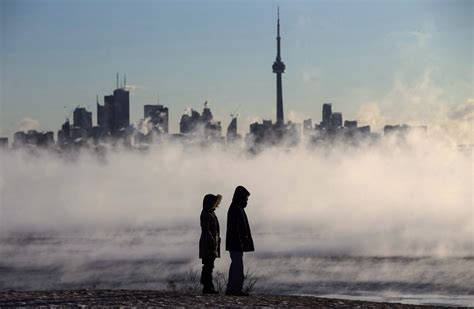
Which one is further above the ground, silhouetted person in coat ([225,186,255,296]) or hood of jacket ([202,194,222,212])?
hood of jacket ([202,194,222,212])

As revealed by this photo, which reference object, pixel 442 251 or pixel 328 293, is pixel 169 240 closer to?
pixel 442 251

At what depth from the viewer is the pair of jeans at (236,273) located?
33469 mm

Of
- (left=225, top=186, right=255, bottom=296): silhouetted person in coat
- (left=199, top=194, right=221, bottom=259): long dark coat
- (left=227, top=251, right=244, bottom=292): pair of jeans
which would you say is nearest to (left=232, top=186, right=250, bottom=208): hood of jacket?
(left=225, top=186, right=255, bottom=296): silhouetted person in coat

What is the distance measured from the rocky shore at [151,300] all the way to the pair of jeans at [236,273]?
22.1 inches

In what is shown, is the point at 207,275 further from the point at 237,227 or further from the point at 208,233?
the point at 237,227

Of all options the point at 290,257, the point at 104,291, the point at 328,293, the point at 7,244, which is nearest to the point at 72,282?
the point at 328,293

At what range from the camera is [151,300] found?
1232 inches

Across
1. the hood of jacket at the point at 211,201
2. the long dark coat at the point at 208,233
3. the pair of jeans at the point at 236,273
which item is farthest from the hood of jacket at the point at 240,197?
the pair of jeans at the point at 236,273

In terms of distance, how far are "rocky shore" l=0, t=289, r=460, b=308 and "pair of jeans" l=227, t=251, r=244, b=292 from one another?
1.85 feet

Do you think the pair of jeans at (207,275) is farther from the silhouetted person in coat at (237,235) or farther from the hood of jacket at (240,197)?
the hood of jacket at (240,197)

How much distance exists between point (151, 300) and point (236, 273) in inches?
114

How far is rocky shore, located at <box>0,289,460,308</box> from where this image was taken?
3078 centimetres

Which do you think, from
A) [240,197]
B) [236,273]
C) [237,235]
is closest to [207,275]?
[236,273]

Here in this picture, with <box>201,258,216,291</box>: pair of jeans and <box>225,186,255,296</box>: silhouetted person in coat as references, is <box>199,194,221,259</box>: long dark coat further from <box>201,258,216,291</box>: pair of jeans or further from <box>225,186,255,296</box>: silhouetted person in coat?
<box>225,186,255,296</box>: silhouetted person in coat
